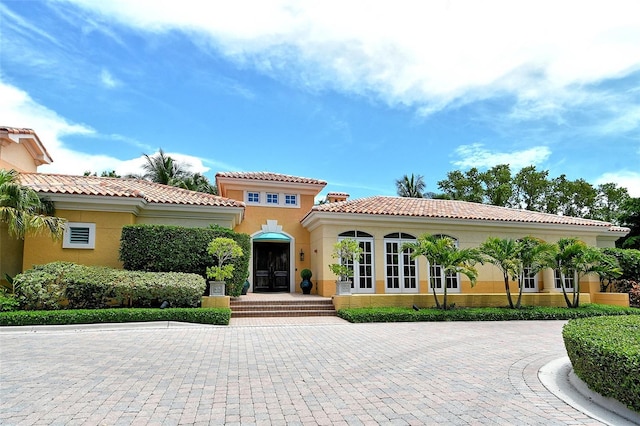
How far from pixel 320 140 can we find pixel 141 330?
1438 cm

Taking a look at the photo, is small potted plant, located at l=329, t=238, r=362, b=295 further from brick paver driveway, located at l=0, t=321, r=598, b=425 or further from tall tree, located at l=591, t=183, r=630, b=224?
tall tree, located at l=591, t=183, r=630, b=224

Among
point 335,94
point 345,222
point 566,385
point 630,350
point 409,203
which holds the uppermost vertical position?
point 335,94

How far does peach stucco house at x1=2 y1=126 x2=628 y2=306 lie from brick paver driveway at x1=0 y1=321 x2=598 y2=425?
5.05m

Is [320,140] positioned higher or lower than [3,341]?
higher

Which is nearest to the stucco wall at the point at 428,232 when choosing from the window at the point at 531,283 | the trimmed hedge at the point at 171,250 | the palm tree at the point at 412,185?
the window at the point at 531,283

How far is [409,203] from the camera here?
22.3 meters

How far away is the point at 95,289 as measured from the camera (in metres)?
12.2

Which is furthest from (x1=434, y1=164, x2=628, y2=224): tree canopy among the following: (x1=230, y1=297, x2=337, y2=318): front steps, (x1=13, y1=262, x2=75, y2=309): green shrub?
(x1=13, y1=262, x2=75, y2=309): green shrub

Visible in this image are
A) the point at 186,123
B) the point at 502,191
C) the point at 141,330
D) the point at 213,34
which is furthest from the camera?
the point at 502,191

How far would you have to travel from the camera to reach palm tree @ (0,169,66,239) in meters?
12.4

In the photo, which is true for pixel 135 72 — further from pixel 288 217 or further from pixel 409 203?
pixel 409 203

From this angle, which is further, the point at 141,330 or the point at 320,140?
the point at 320,140

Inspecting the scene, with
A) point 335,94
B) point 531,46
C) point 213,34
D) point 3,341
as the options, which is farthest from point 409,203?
point 3,341

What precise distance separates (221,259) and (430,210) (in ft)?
35.7
